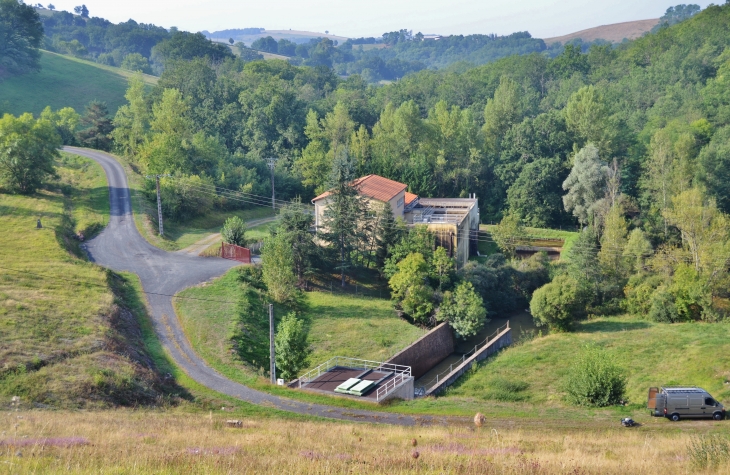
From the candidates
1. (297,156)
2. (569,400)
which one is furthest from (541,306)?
(297,156)

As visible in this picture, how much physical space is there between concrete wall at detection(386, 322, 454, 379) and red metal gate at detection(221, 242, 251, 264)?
14.4m

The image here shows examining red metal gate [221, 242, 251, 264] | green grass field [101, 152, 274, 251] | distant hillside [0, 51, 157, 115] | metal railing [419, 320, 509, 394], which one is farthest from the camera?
distant hillside [0, 51, 157, 115]

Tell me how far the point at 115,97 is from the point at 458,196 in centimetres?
6217

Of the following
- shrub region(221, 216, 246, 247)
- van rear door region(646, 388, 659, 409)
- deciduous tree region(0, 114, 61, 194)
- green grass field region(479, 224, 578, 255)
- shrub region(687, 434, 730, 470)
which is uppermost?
deciduous tree region(0, 114, 61, 194)

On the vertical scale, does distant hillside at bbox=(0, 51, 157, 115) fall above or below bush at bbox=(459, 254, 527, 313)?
above

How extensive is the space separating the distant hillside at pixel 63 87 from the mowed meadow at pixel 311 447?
256ft

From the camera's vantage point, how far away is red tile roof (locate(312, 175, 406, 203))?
2082 inches

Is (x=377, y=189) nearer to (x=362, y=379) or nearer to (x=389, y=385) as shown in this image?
(x=362, y=379)

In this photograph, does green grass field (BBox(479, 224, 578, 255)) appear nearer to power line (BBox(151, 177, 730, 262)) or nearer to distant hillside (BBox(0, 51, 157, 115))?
power line (BBox(151, 177, 730, 262))

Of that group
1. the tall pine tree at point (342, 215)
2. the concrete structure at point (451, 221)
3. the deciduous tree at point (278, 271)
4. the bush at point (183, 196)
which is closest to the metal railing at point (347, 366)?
the deciduous tree at point (278, 271)

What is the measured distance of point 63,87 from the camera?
103 meters

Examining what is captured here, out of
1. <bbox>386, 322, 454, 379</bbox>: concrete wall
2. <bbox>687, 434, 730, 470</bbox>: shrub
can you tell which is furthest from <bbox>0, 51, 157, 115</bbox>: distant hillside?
<bbox>687, 434, 730, 470</bbox>: shrub

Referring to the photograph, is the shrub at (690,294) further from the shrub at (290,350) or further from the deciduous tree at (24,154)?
the deciduous tree at (24,154)

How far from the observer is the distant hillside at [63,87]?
92.6 meters
